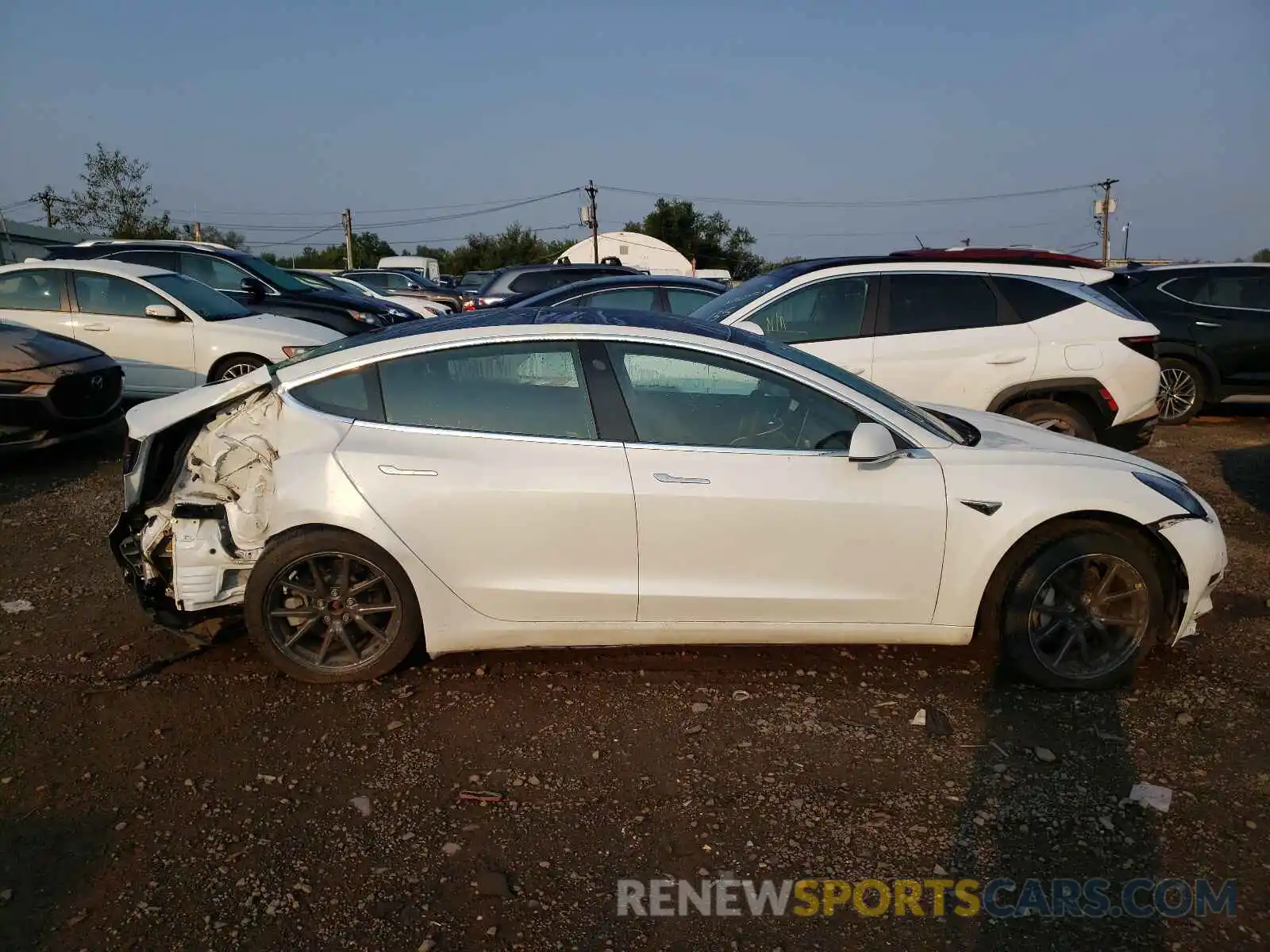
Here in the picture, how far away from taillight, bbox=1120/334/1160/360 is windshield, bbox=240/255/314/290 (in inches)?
398

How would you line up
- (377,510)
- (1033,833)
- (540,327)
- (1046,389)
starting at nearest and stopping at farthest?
1. (1033,833)
2. (377,510)
3. (540,327)
4. (1046,389)

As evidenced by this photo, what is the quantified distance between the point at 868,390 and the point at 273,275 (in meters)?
10.8

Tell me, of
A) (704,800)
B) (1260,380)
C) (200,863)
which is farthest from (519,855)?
(1260,380)

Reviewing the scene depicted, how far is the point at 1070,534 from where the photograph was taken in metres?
3.96

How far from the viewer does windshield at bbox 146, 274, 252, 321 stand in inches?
380

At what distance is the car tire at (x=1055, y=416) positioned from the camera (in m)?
6.90

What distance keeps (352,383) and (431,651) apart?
1186 mm

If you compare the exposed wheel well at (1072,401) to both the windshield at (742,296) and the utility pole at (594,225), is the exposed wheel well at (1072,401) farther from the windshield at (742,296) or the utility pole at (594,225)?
the utility pole at (594,225)

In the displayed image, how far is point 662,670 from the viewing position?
4.25 metres

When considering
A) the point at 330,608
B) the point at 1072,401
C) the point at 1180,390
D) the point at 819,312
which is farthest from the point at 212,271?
the point at 1180,390

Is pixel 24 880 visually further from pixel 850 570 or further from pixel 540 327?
pixel 850 570

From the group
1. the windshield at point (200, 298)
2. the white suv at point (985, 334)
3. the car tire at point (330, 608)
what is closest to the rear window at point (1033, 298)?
the white suv at point (985, 334)

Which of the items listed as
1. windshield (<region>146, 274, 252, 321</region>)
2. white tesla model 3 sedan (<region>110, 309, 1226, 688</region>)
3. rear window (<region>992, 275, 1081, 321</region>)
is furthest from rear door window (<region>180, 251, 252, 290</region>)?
rear window (<region>992, 275, 1081, 321</region>)

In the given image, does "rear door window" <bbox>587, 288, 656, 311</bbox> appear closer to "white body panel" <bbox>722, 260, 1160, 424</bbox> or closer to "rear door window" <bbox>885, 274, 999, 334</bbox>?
"white body panel" <bbox>722, 260, 1160, 424</bbox>
